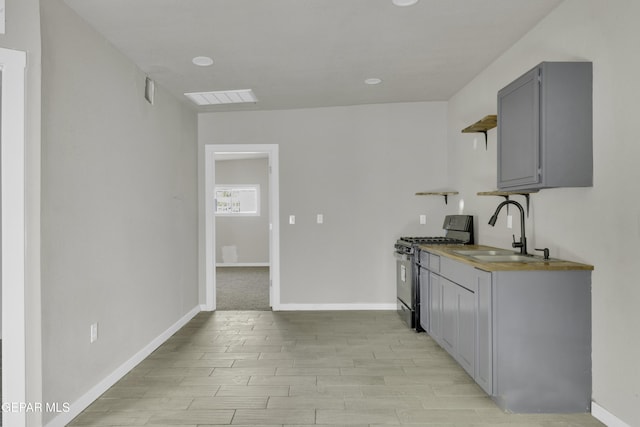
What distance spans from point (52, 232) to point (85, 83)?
3.32 feet

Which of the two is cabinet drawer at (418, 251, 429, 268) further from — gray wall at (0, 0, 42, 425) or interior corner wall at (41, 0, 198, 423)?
gray wall at (0, 0, 42, 425)

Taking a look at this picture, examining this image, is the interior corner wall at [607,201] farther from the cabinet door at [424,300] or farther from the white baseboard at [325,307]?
the white baseboard at [325,307]

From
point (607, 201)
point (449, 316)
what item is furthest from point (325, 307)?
point (607, 201)

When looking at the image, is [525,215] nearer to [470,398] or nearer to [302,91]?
[470,398]

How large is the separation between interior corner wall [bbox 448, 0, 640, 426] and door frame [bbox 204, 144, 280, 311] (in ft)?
9.80

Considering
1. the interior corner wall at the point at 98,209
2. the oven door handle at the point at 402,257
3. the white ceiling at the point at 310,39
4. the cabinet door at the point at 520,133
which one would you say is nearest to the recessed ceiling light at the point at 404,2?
the white ceiling at the point at 310,39

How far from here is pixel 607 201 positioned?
2.26 metres

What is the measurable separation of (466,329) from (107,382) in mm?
2487

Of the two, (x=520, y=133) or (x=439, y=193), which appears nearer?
(x=520, y=133)

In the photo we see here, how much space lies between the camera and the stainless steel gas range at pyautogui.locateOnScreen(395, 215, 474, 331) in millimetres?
4027

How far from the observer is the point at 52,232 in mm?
2305

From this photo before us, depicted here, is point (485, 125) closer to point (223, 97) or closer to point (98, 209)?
point (223, 97)

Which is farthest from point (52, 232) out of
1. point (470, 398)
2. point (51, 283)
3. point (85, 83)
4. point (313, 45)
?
point (470, 398)

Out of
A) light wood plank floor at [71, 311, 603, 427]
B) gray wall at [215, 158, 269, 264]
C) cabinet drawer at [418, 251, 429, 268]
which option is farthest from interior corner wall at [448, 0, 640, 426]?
gray wall at [215, 158, 269, 264]
